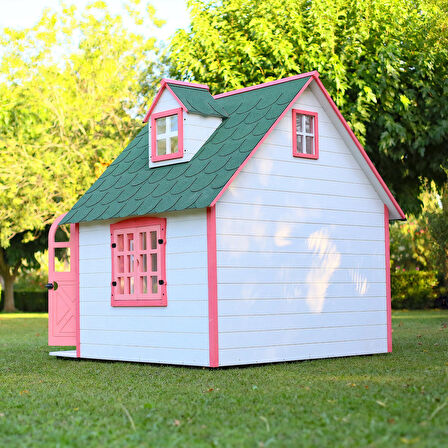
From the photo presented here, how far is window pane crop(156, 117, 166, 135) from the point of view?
49.1ft

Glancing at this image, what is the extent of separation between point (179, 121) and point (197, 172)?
1138mm

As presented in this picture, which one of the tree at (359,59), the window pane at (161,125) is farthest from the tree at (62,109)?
the window pane at (161,125)

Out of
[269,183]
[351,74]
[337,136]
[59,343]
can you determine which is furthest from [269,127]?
[351,74]

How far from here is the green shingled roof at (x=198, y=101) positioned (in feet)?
47.6

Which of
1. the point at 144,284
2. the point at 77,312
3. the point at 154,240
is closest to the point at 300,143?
the point at 154,240

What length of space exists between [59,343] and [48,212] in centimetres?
1497

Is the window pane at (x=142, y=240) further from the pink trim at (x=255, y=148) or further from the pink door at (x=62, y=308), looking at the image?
the pink door at (x=62, y=308)

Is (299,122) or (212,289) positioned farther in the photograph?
(299,122)

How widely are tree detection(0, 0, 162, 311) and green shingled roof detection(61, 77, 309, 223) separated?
46.4 feet

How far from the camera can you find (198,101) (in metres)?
14.8

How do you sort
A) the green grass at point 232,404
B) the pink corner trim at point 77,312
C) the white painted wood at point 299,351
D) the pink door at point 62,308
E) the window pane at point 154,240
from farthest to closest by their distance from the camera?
the pink door at point 62,308, the pink corner trim at point 77,312, the window pane at point 154,240, the white painted wood at point 299,351, the green grass at point 232,404

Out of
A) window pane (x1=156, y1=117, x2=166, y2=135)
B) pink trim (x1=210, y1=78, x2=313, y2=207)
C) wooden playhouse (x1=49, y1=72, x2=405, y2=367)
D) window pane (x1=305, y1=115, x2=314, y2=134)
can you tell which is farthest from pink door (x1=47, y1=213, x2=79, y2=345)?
window pane (x1=305, y1=115, x2=314, y2=134)

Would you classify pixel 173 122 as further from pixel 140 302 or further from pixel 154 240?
pixel 140 302

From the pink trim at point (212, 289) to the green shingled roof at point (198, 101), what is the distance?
2347 mm
